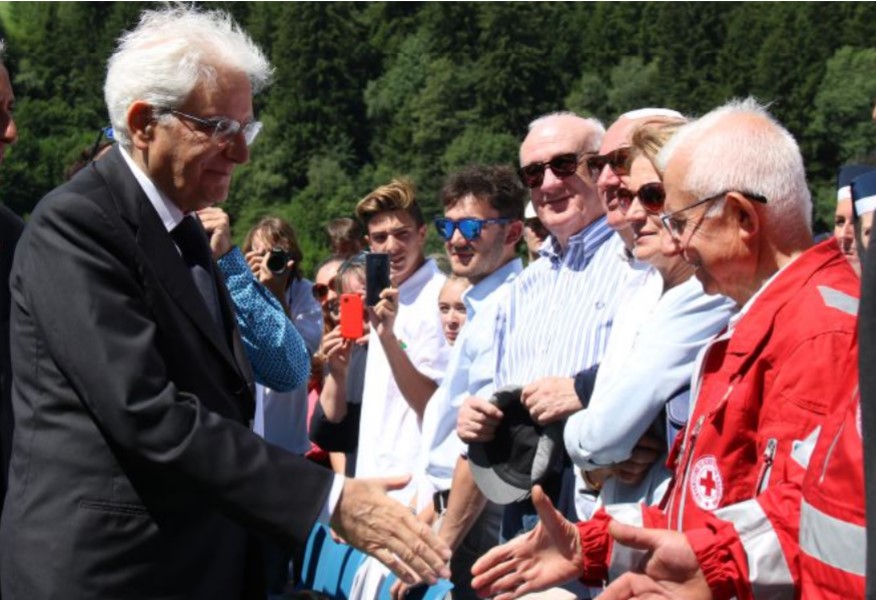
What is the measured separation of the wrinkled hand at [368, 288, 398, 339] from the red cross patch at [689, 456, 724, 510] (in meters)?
2.63

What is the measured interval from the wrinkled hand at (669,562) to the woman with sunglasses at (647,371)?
86 cm

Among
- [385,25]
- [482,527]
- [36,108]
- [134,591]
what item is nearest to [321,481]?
[134,591]

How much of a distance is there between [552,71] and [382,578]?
7494 cm

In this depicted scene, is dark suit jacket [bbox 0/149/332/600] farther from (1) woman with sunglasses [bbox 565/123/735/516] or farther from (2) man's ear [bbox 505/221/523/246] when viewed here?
(2) man's ear [bbox 505/221/523/246]

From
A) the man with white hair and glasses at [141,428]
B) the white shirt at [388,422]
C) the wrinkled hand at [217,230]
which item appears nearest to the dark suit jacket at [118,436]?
the man with white hair and glasses at [141,428]

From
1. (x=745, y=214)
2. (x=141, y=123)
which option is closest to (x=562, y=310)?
(x=745, y=214)

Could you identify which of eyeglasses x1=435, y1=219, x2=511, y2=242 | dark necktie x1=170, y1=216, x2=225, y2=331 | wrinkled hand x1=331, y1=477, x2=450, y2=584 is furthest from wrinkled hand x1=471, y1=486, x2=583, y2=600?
eyeglasses x1=435, y1=219, x2=511, y2=242

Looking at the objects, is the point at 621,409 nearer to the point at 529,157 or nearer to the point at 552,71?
the point at 529,157

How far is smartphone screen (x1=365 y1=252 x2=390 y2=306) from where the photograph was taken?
5.26 m

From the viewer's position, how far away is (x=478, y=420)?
3.93m

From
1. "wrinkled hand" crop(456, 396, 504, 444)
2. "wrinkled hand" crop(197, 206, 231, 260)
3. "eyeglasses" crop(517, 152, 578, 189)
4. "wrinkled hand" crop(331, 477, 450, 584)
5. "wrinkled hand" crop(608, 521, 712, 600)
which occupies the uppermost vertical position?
"eyeglasses" crop(517, 152, 578, 189)

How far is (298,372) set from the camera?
3.55 meters

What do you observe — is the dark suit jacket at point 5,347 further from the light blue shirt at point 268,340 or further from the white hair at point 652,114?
the white hair at point 652,114

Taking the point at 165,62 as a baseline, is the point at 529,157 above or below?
below
